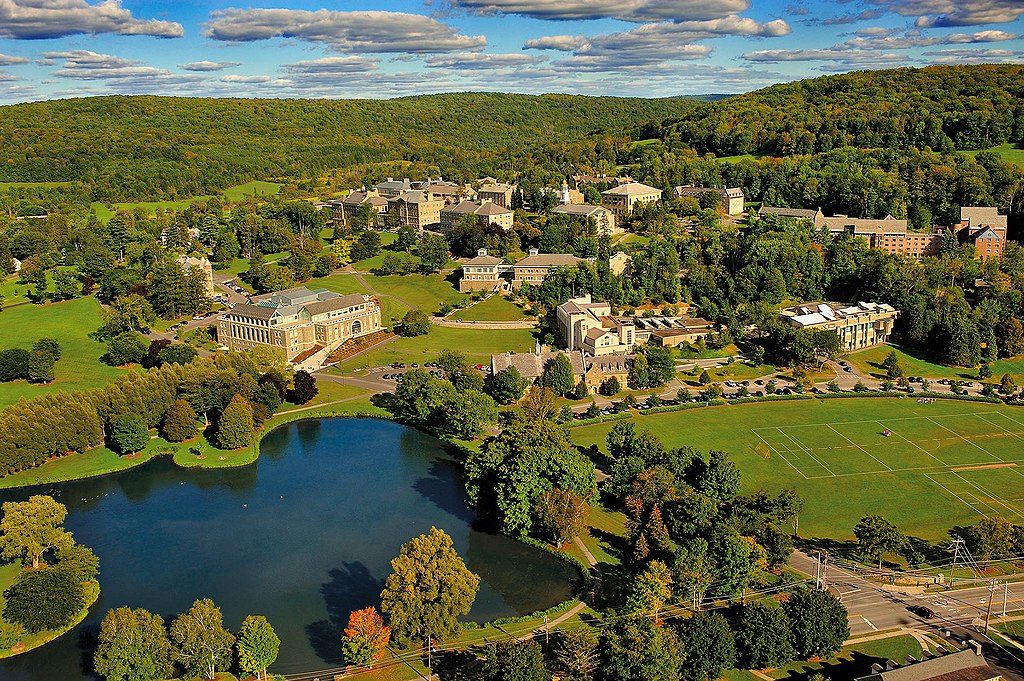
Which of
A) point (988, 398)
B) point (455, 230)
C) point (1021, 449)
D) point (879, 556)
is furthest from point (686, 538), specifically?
point (455, 230)

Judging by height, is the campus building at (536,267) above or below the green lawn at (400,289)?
above

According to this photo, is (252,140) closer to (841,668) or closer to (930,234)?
(930,234)

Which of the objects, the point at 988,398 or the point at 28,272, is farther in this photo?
the point at 28,272

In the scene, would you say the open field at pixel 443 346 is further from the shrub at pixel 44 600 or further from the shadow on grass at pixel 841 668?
the shadow on grass at pixel 841 668

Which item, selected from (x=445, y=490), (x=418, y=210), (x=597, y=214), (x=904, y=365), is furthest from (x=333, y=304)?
(x=904, y=365)

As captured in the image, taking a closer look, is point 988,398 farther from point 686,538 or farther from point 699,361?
point 686,538

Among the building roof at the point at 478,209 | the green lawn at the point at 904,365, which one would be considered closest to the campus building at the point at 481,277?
the building roof at the point at 478,209
